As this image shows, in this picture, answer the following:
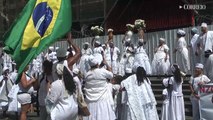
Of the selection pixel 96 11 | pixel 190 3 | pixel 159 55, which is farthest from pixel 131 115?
pixel 96 11

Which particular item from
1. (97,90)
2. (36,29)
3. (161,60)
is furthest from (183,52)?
(36,29)

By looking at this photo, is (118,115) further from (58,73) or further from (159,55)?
(159,55)

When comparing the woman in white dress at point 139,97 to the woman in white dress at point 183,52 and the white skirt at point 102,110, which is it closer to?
the white skirt at point 102,110

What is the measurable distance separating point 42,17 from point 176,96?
495cm

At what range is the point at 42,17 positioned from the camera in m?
9.41

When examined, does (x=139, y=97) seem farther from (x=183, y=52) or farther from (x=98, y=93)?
(x=183, y=52)

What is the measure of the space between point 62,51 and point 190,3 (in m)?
17.6

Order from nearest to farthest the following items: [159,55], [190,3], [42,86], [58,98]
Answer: [58,98], [42,86], [159,55], [190,3]

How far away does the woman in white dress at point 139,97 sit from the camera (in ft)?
38.8

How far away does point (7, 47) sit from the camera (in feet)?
30.3

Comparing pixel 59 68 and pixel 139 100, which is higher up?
pixel 59 68

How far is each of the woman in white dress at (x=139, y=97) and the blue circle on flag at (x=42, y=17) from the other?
3.09 meters

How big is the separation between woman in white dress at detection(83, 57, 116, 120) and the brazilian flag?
2.78m

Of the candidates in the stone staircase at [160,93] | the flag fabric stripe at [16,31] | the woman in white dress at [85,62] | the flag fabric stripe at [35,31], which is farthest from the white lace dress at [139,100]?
the woman in white dress at [85,62]
